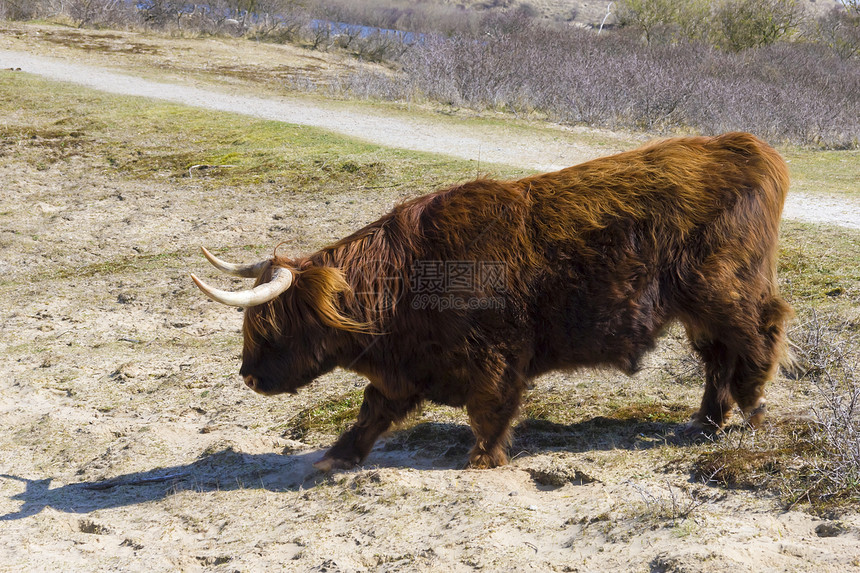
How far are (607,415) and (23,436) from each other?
396 cm

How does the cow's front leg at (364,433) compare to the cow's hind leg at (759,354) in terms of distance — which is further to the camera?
the cow's front leg at (364,433)

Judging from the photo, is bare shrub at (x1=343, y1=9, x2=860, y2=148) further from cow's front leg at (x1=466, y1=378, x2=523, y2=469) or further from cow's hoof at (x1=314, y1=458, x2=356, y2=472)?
cow's hoof at (x1=314, y1=458, x2=356, y2=472)

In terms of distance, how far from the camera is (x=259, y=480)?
4746mm

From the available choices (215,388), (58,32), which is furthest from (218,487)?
(58,32)

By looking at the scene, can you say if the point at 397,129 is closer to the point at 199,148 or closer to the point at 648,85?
the point at 199,148

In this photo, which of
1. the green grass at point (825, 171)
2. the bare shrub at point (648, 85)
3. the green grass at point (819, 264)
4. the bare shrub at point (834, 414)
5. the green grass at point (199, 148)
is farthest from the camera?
the bare shrub at point (648, 85)

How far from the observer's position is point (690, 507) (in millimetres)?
3408

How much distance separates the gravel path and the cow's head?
20.6ft

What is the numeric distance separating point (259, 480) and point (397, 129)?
429 inches

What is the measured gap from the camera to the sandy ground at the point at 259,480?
3.38 m

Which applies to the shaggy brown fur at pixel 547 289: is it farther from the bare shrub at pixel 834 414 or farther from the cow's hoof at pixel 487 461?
the bare shrub at pixel 834 414

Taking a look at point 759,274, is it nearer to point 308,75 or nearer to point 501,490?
point 501,490

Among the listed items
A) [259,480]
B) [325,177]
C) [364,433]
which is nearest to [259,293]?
[364,433]

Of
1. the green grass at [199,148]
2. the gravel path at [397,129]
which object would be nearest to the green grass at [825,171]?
the gravel path at [397,129]
